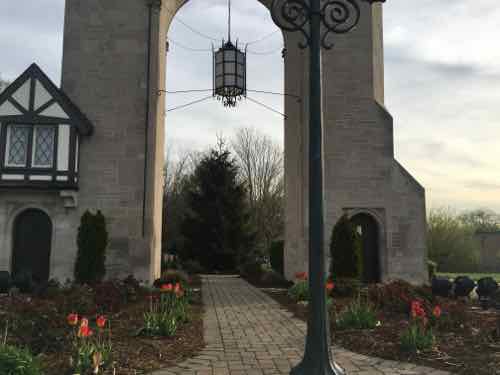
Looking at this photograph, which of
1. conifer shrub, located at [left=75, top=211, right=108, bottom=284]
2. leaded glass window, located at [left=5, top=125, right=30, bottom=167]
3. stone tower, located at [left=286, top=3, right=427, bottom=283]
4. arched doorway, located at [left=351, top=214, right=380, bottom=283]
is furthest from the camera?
arched doorway, located at [left=351, top=214, right=380, bottom=283]

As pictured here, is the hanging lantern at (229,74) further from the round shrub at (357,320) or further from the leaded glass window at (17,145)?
the round shrub at (357,320)

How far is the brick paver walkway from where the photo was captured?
514cm

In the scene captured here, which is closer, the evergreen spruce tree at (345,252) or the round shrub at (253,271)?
the evergreen spruce tree at (345,252)

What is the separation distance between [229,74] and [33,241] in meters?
8.26

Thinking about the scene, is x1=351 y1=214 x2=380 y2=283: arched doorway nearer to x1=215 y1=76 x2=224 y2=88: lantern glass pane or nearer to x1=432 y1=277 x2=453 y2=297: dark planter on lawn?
x1=432 y1=277 x2=453 y2=297: dark planter on lawn

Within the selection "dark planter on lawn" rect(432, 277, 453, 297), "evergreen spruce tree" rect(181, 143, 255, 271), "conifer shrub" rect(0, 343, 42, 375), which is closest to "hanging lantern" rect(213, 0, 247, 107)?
"dark planter on lawn" rect(432, 277, 453, 297)

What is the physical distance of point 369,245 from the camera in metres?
15.8

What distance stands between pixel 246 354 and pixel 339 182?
10.2 metres

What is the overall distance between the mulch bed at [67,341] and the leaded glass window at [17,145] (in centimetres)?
792

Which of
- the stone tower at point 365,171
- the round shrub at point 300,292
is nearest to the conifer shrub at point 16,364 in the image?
the round shrub at point 300,292

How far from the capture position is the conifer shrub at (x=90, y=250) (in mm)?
13945

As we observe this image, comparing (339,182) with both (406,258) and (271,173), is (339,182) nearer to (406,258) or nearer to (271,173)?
(406,258)

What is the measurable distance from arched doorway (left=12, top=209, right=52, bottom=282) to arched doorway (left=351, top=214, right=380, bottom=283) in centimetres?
1012

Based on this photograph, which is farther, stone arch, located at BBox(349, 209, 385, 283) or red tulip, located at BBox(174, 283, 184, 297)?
stone arch, located at BBox(349, 209, 385, 283)
